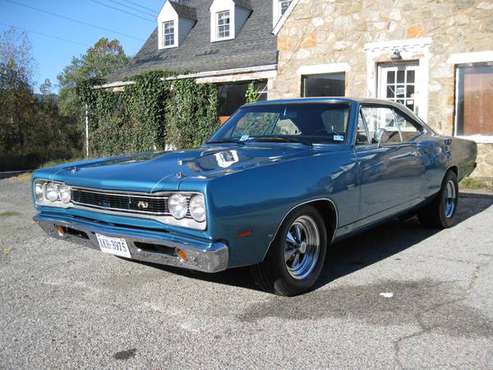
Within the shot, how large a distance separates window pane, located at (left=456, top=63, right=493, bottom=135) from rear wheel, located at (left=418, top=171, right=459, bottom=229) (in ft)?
15.5

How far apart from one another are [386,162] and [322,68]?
26.0 feet

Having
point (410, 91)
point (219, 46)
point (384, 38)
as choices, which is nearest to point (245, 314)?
point (410, 91)

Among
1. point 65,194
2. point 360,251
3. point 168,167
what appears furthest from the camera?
point 360,251

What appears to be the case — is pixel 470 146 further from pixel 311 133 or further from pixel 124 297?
pixel 124 297

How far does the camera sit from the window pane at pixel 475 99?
10.3 meters

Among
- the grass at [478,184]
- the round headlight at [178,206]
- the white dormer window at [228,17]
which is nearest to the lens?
the round headlight at [178,206]

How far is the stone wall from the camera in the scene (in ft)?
34.0

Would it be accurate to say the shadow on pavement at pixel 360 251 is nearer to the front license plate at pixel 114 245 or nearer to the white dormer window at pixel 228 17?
the front license plate at pixel 114 245

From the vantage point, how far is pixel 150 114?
54.3 feet

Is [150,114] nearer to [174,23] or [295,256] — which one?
[174,23]

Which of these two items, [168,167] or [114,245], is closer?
[114,245]

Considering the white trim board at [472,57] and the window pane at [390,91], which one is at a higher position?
the white trim board at [472,57]

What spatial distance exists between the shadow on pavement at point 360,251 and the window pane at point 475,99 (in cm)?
369

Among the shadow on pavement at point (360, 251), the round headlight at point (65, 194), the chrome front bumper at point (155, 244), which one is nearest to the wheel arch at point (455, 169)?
the shadow on pavement at point (360, 251)
